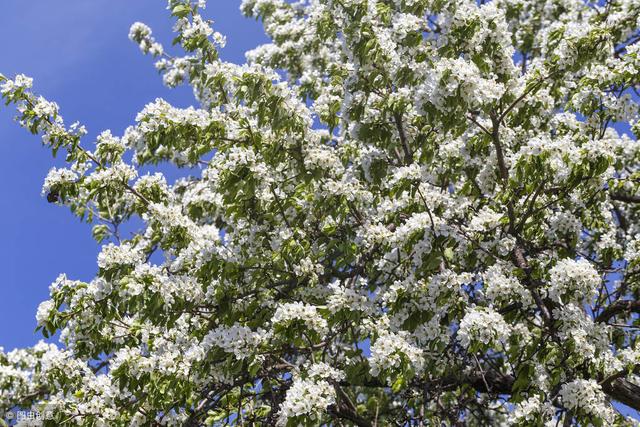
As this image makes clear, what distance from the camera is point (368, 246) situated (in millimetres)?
5660

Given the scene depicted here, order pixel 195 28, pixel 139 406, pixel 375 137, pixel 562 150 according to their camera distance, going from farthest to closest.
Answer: pixel 195 28
pixel 375 137
pixel 139 406
pixel 562 150

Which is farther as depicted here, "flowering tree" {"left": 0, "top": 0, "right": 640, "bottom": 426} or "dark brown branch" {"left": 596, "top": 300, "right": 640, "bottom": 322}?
"dark brown branch" {"left": 596, "top": 300, "right": 640, "bottom": 322}

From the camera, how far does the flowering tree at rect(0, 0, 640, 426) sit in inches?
199

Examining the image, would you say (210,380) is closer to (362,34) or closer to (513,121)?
(362,34)

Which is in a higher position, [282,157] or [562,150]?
[282,157]

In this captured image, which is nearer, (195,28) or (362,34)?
(362,34)

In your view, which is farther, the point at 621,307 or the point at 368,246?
the point at 621,307

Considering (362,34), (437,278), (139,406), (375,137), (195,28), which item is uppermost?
(195,28)

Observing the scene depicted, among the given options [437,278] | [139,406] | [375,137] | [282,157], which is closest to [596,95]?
[375,137]

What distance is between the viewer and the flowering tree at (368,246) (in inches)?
199

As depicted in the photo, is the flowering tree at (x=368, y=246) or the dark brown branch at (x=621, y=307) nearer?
the flowering tree at (x=368, y=246)

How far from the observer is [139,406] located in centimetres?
551

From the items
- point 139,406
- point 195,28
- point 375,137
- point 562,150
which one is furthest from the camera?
point 195,28

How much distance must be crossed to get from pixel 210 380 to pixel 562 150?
364cm
